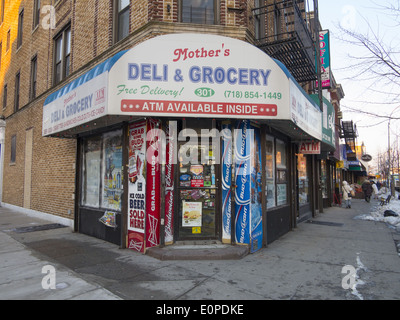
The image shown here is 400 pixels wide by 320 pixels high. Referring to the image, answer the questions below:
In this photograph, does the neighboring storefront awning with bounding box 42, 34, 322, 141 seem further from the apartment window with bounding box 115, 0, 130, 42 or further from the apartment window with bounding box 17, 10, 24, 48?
the apartment window with bounding box 17, 10, 24, 48

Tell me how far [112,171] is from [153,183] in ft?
6.14

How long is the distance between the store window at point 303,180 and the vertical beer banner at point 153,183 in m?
6.70

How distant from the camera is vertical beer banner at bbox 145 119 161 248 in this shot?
19.9 feet

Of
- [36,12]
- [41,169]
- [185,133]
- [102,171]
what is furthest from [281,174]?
[36,12]

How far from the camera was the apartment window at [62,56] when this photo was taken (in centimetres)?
1060

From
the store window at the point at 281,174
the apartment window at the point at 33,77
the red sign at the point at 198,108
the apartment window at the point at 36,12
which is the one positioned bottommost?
the store window at the point at 281,174

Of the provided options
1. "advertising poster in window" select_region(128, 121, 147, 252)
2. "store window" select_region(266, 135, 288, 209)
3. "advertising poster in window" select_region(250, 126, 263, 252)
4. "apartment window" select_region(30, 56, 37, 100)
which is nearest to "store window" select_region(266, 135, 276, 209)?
"store window" select_region(266, 135, 288, 209)

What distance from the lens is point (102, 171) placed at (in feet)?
25.8

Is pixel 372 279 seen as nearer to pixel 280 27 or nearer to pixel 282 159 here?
pixel 282 159

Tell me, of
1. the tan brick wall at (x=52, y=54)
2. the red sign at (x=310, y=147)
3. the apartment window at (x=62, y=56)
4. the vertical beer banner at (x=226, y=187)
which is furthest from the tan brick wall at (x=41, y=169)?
the red sign at (x=310, y=147)

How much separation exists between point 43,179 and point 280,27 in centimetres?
1063

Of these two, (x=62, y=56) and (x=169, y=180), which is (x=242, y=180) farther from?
(x=62, y=56)

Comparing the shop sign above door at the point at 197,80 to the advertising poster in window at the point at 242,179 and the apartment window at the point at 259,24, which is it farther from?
the apartment window at the point at 259,24
